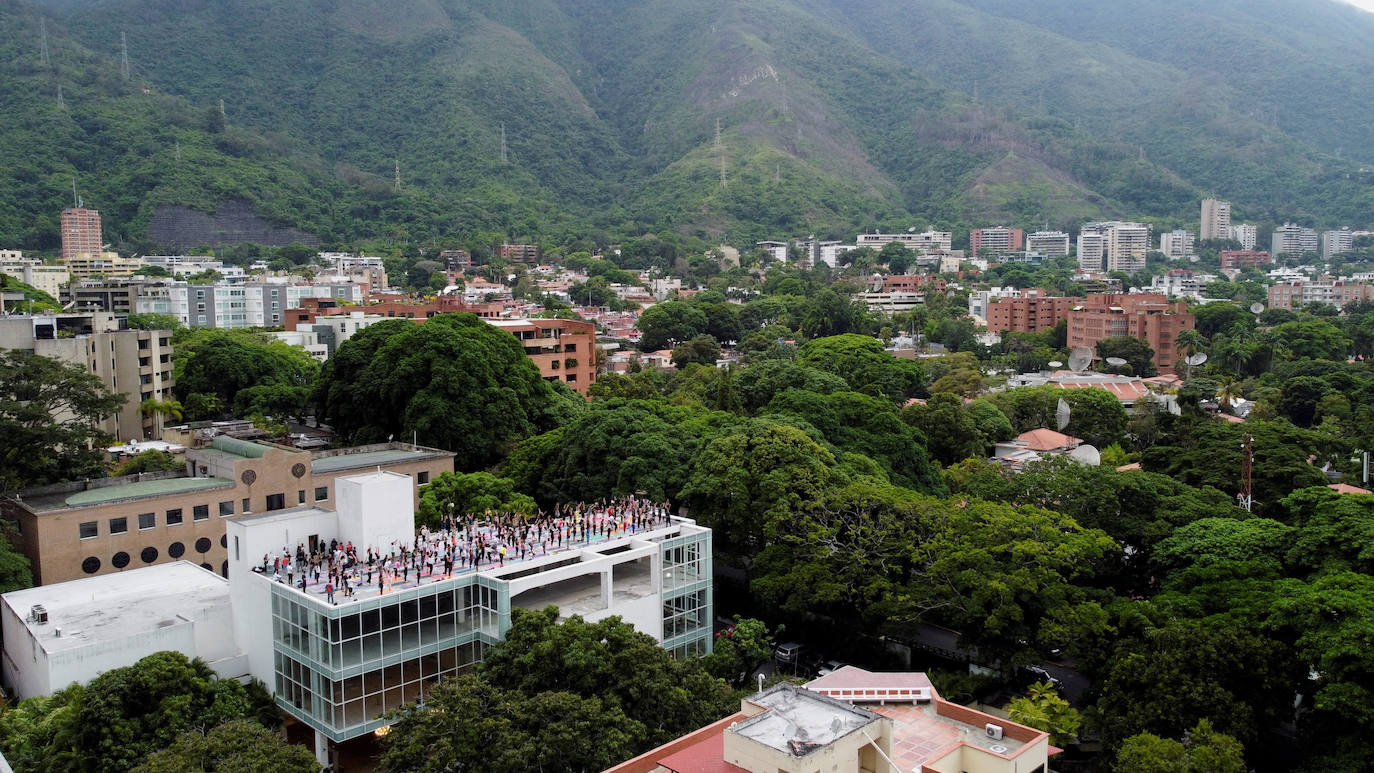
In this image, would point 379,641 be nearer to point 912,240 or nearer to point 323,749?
point 323,749

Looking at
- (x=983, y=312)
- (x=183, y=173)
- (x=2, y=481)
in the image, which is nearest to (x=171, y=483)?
(x=2, y=481)

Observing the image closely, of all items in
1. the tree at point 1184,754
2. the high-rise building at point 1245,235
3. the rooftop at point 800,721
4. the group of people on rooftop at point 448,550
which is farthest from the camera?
the high-rise building at point 1245,235

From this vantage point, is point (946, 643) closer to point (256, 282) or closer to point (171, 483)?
point (171, 483)

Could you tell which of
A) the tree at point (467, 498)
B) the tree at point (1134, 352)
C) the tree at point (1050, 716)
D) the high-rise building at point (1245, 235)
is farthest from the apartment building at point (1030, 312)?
the high-rise building at point (1245, 235)

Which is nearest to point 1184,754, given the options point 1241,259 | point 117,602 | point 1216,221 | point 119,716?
point 119,716

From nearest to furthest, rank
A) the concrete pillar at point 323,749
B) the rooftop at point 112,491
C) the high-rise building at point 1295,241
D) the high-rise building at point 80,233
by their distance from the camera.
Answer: the concrete pillar at point 323,749 → the rooftop at point 112,491 → the high-rise building at point 80,233 → the high-rise building at point 1295,241

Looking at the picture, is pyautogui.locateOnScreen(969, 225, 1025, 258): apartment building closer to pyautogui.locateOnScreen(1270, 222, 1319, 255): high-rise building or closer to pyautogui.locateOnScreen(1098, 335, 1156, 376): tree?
pyautogui.locateOnScreen(1270, 222, 1319, 255): high-rise building

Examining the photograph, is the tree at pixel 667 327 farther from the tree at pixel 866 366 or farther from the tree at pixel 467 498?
the tree at pixel 467 498
